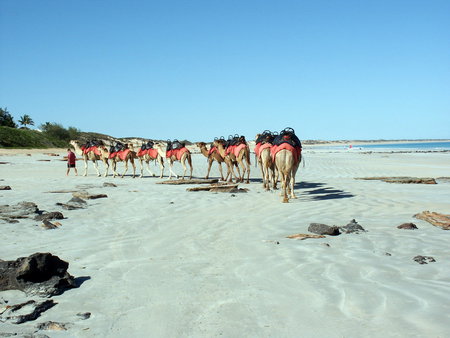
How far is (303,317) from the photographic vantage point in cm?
381

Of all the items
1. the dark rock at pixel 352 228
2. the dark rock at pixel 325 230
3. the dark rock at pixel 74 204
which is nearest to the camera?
the dark rock at pixel 325 230

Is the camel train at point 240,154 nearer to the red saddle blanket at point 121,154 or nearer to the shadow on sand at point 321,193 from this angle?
the red saddle blanket at point 121,154

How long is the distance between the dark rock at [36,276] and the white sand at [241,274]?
146 mm

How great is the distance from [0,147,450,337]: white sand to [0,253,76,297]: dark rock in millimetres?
146

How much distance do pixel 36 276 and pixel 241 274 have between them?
7.33ft

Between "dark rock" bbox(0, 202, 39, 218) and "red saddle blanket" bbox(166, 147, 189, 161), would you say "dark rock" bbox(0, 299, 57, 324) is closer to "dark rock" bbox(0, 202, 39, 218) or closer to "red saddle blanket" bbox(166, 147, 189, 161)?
"dark rock" bbox(0, 202, 39, 218)

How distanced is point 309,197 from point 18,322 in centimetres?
987

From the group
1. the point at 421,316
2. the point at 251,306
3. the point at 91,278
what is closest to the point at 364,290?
the point at 421,316

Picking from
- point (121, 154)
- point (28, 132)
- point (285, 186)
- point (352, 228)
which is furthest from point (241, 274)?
point (28, 132)

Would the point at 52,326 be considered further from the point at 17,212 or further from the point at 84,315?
the point at 17,212

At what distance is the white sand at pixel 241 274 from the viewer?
12.1ft

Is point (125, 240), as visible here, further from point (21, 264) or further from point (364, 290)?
point (364, 290)

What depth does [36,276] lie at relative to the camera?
455 centimetres

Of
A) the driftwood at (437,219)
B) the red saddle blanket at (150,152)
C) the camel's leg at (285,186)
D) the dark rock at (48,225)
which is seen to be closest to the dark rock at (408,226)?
the driftwood at (437,219)
